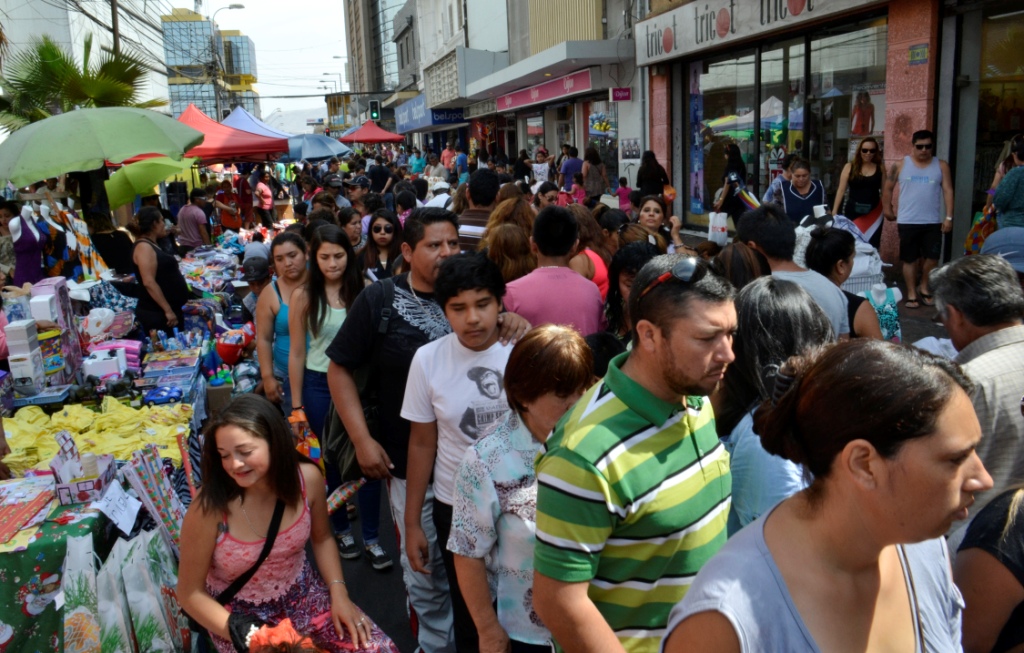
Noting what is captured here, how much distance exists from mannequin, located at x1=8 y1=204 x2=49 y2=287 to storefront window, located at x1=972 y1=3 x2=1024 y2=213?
9529mm

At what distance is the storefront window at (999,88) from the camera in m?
8.22

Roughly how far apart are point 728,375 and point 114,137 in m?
6.18

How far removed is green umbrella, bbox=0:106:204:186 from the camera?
21.5 ft

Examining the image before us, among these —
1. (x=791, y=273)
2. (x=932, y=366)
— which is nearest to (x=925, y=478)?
(x=932, y=366)

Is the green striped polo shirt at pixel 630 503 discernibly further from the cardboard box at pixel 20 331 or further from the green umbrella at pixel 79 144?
the green umbrella at pixel 79 144

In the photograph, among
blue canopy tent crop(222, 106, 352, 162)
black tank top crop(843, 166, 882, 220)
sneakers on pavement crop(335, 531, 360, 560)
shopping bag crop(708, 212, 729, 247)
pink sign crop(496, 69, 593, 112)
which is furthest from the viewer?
pink sign crop(496, 69, 593, 112)

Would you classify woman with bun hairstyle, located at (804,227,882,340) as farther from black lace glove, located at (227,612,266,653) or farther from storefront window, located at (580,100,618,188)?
storefront window, located at (580,100,618,188)

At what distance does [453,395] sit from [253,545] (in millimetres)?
912

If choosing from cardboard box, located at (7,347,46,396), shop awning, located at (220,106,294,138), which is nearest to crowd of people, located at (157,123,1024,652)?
cardboard box, located at (7,347,46,396)

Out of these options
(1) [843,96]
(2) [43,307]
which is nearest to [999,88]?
(1) [843,96]

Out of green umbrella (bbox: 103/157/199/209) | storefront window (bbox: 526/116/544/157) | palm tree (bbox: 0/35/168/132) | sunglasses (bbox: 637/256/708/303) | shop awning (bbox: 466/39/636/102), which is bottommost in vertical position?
sunglasses (bbox: 637/256/708/303)

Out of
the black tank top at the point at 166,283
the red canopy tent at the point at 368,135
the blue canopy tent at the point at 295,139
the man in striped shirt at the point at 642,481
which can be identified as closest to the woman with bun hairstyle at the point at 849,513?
the man in striped shirt at the point at 642,481

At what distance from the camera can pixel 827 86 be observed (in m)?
11.1

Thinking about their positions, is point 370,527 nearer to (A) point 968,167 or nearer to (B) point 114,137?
(B) point 114,137
